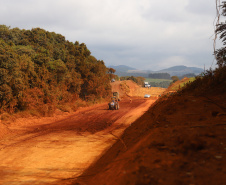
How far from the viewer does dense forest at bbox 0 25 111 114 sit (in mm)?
14323

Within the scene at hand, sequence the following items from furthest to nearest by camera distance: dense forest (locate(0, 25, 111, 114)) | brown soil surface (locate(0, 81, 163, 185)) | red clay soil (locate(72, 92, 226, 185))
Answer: dense forest (locate(0, 25, 111, 114)) < brown soil surface (locate(0, 81, 163, 185)) < red clay soil (locate(72, 92, 226, 185))

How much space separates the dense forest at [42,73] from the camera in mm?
14323

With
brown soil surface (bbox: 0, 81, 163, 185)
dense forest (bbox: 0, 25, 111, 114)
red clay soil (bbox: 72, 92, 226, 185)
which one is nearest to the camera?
red clay soil (bbox: 72, 92, 226, 185)

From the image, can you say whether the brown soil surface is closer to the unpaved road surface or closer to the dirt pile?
the unpaved road surface

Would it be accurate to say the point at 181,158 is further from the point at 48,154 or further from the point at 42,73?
the point at 42,73

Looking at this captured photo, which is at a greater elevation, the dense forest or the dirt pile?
the dense forest

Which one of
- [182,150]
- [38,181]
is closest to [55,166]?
[38,181]

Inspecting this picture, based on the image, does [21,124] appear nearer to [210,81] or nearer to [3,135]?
[3,135]

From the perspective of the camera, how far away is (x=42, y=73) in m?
18.4

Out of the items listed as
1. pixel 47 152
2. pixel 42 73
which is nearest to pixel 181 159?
pixel 47 152

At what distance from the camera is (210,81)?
21.2 feet

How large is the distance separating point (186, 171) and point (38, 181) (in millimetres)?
4419

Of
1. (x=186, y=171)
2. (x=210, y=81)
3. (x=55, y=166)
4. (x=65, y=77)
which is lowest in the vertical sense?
(x=55, y=166)

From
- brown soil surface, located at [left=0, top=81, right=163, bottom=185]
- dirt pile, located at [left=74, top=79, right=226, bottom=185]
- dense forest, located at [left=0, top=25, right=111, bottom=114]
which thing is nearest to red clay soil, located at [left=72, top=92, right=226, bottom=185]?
dirt pile, located at [left=74, top=79, right=226, bottom=185]
